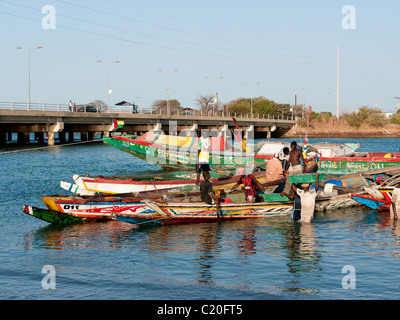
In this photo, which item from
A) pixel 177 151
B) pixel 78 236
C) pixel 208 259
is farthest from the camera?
pixel 177 151

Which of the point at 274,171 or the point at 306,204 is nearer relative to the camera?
A: the point at 306,204

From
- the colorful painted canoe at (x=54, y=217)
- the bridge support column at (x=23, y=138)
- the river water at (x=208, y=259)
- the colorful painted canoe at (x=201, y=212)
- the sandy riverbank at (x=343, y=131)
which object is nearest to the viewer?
the river water at (x=208, y=259)

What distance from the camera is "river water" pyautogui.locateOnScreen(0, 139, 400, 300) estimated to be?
1339 centimetres

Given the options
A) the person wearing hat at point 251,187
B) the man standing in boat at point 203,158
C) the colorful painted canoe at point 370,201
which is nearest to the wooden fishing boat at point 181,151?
the man standing in boat at point 203,158

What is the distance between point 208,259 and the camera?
16.2m

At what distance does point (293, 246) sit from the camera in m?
17.8

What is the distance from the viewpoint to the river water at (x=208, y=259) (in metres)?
13.4

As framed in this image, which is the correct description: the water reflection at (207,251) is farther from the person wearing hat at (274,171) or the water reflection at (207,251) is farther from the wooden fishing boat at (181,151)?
the wooden fishing boat at (181,151)

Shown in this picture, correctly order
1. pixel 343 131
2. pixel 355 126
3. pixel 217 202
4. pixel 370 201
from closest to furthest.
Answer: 1. pixel 217 202
2. pixel 370 201
3. pixel 343 131
4. pixel 355 126

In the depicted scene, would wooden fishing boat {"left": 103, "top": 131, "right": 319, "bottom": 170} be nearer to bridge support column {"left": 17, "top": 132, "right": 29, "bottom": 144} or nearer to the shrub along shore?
bridge support column {"left": 17, "top": 132, "right": 29, "bottom": 144}

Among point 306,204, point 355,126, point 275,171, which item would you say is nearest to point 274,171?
point 275,171

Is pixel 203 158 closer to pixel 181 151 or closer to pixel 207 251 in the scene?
pixel 181 151

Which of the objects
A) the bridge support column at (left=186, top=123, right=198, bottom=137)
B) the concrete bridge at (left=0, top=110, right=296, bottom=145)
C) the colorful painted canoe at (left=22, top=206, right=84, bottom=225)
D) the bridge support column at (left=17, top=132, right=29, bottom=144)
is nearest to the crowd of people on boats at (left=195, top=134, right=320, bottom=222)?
the colorful painted canoe at (left=22, top=206, right=84, bottom=225)

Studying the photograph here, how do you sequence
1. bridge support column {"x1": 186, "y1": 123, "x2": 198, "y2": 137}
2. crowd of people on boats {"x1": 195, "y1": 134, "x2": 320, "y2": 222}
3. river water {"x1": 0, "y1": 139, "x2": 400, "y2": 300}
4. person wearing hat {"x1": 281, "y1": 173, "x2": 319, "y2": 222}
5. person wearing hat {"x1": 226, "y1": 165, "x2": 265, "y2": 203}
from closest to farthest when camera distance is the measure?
river water {"x1": 0, "y1": 139, "x2": 400, "y2": 300} → crowd of people on boats {"x1": 195, "y1": 134, "x2": 320, "y2": 222} → person wearing hat {"x1": 281, "y1": 173, "x2": 319, "y2": 222} → person wearing hat {"x1": 226, "y1": 165, "x2": 265, "y2": 203} → bridge support column {"x1": 186, "y1": 123, "x2": 198, "y2": 137}
